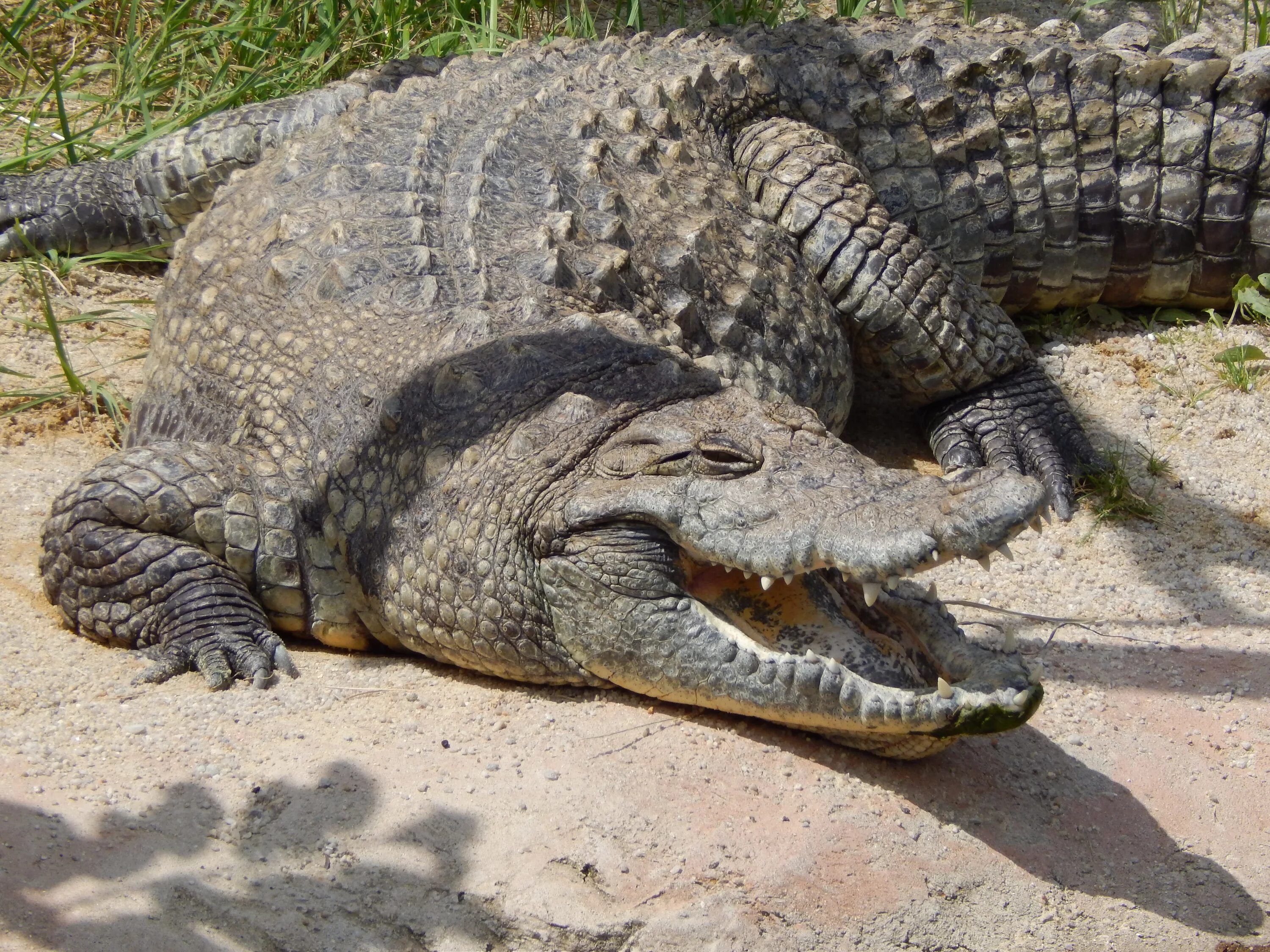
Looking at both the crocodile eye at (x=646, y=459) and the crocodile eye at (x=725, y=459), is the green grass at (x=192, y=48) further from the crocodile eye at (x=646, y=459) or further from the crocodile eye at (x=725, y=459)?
the crocodile eye at (x=725, y=459)

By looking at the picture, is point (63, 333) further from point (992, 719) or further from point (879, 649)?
point (992, 719)

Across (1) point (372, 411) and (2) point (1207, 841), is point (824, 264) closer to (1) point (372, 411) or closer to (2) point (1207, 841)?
(1) point (372, 411)

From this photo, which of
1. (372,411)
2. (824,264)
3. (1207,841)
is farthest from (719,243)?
(1207,841)

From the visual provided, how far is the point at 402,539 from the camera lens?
129 inches

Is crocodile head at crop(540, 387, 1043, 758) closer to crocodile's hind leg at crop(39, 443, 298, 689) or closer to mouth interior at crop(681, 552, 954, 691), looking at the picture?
mouth interior at crop(681, 552, 954, 691)

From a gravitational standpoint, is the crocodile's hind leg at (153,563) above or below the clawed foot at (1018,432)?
above

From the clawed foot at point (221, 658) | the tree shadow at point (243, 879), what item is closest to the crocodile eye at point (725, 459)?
the tree shadow at point (243, 879)

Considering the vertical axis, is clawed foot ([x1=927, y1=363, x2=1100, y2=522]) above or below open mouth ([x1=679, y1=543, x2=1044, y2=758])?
below

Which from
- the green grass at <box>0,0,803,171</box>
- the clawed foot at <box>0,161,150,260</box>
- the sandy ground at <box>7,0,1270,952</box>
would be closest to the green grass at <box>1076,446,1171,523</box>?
the sandy ground at <box>7,0,1270,952</box>

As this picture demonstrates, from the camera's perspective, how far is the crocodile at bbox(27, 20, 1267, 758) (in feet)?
9.64

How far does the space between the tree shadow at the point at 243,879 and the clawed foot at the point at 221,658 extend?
1.50ft

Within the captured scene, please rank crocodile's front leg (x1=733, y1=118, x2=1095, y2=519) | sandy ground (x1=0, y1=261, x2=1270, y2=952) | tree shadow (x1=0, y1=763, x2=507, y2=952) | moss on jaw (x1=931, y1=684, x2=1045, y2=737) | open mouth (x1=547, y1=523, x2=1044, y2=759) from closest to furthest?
tree shadow (x1=0, y1=763, x2=507, y2=952), sandy ground (x1=0, y1=261, x2=1270, y2=952), moss on jaw (x1=931, y1=684, x2=1045, y2=737), open mouth (x1=547, y1=523, x2=1044, y2=759), crocodile's front leg (x1=733, y1=118, x2=1095, y2=519)

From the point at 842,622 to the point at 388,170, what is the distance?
194cm

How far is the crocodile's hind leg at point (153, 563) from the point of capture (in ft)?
10.8
